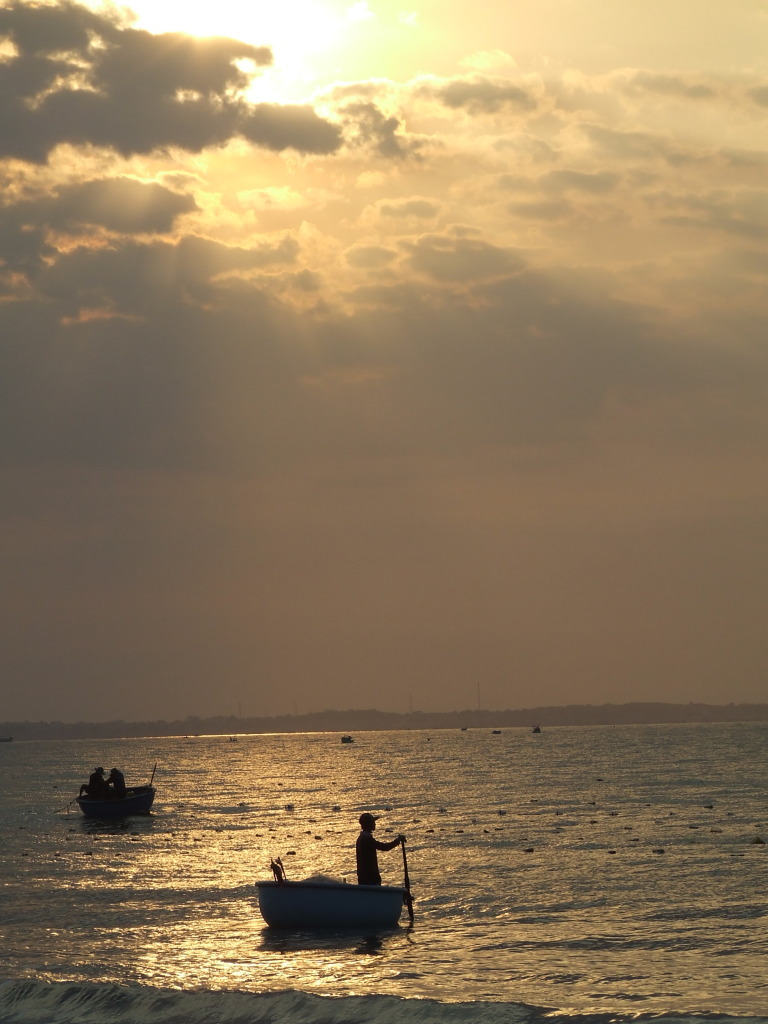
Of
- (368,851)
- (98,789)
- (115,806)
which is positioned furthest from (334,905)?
(98,789)

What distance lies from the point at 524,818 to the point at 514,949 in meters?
37.0

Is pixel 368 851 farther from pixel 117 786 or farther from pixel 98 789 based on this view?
pixel 117 786

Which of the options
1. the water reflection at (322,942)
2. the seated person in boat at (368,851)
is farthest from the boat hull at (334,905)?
the seated person in boat at (368,851)

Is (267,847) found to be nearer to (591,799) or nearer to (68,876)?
(68,876)

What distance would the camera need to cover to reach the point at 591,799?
7781 centimetres

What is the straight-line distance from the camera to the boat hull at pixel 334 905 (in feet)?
97.0

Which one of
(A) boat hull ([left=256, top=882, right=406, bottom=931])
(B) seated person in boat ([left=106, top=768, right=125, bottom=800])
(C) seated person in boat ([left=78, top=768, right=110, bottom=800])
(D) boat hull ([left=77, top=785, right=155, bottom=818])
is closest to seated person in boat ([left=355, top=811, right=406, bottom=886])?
(A) boat hull ([left=256, top=882, right=406, bottom=931])

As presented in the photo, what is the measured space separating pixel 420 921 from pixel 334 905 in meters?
2.84

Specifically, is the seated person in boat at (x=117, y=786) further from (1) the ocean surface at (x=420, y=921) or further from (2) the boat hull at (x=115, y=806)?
(1) the ocean surface at (x=420, y=921)

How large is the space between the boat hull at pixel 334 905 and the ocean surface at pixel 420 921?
45 cm

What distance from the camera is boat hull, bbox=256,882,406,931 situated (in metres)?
29.6

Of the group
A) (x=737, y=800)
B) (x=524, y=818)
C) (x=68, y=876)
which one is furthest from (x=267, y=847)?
(x=737, y=800)

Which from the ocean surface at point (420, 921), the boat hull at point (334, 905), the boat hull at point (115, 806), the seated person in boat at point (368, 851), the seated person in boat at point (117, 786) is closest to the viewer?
the ocean surface at point (420, 921)

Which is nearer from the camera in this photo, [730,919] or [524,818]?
[730,919]
